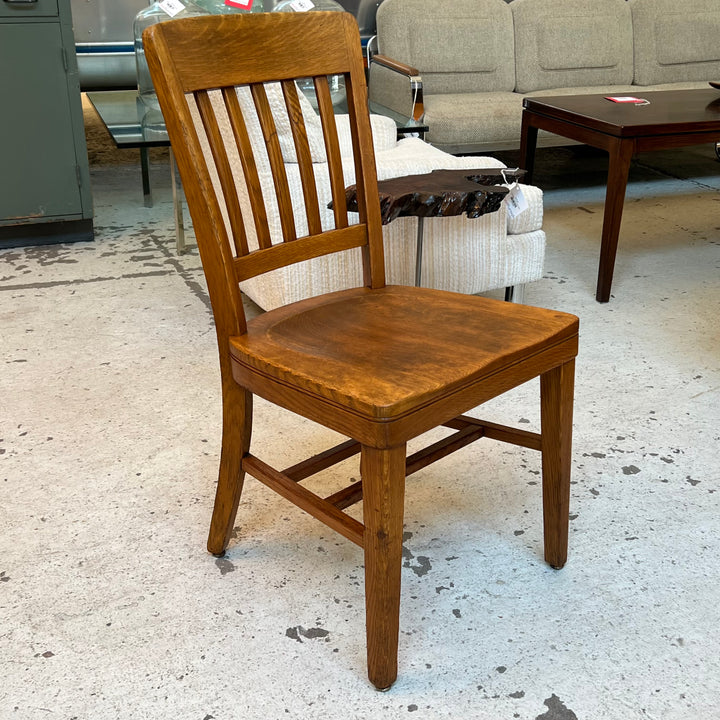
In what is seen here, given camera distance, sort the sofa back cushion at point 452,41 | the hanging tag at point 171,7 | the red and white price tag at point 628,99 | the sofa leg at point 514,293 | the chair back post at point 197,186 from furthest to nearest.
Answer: the sofa back cushion at point 452,41
the hanging tag at point 171,7
the red and white price tag at point 628,99
the sofa leg at point 514,293
the chair back post at point 197,186

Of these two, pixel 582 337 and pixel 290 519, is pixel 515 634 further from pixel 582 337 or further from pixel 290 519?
pixel 582 337

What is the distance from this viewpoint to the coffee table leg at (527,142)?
12.4 ft

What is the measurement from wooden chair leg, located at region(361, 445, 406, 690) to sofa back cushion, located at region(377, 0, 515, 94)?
12.1ft

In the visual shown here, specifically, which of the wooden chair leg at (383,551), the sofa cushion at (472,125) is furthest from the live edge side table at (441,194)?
the sofa cushion at (472,125)

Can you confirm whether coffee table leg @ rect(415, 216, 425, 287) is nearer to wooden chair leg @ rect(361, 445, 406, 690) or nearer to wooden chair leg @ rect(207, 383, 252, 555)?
wooden chair leg @ rect(207, 383, 252, 555)

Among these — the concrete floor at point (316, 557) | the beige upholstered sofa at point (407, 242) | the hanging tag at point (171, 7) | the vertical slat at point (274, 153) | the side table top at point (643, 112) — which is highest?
the hanging tag at point (171, 7)

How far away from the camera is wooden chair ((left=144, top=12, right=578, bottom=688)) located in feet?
4.53

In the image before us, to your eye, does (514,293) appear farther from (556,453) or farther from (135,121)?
(135,121)

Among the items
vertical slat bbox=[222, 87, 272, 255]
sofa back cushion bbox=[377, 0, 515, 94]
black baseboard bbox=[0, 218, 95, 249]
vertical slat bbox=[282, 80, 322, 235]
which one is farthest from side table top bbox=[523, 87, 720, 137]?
black baseboard bbox=[0, 218, 95, 249]

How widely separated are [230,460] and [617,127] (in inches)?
80.8

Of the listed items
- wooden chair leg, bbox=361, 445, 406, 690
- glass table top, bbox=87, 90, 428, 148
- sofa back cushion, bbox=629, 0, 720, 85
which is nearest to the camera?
wooden chair leg, bbox=361, 445, 406, 690

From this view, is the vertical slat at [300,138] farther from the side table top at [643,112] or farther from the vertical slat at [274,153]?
the side table top at [643,112]

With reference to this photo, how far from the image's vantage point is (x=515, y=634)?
63.6 inches

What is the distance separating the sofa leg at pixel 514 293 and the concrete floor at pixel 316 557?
0.78ft
